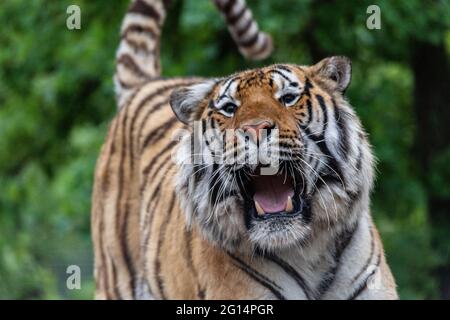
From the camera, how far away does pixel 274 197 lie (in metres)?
4.53

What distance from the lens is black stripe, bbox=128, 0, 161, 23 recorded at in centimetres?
672

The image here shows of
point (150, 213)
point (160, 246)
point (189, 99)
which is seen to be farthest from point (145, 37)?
point (189, 99)

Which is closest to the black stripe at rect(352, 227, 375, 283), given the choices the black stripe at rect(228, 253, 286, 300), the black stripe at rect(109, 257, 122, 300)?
the black stripe at rect(228, 253, 286, 300)

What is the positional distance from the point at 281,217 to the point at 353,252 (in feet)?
1.55

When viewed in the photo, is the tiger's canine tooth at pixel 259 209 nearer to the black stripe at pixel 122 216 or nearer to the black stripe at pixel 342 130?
the black stripe at pixel 342 130

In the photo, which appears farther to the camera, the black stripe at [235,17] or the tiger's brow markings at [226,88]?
the black stripe at [235,17]

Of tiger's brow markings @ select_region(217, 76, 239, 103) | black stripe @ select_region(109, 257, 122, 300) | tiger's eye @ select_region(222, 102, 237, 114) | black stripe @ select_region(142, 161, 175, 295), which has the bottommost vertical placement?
black stripe @ select_region(109, 257, 122, 300)

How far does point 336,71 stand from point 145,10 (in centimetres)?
228

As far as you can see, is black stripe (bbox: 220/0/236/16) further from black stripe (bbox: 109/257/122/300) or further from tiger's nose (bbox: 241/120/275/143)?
tiger's nose (bbox: 241/120/275/143)

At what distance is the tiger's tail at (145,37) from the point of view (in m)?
6.66

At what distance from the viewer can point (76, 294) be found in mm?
12289

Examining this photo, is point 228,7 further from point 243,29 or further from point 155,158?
point 155,158

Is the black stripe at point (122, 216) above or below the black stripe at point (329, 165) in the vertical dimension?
below

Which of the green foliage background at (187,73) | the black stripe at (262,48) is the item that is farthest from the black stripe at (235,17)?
the green foliage background at (187,73)
